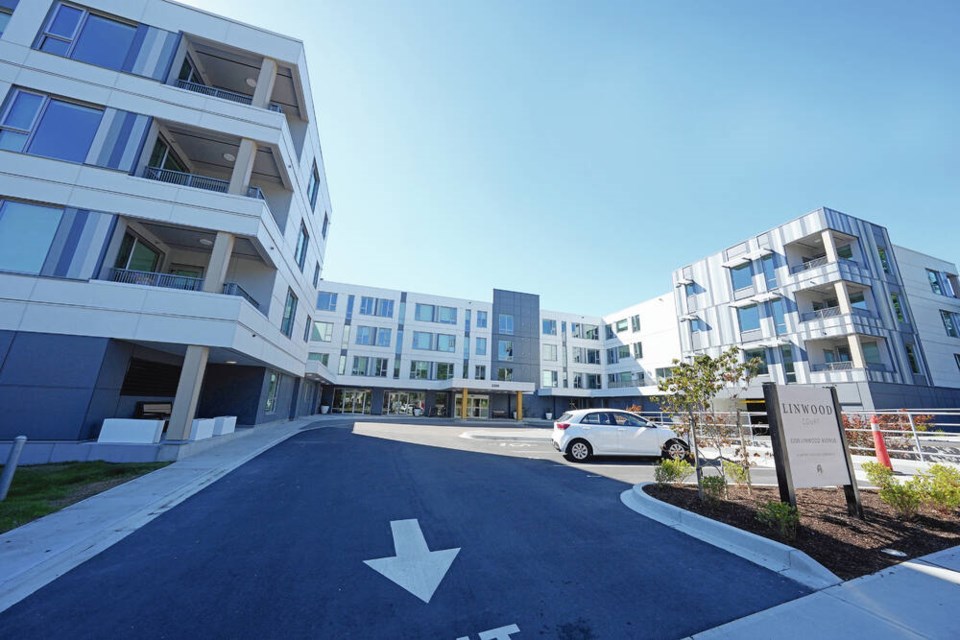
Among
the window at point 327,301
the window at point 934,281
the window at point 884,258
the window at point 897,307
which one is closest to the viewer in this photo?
the window at point 897,307

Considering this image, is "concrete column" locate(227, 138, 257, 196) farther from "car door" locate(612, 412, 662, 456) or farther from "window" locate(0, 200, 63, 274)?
"car door" locate(612, 412, 662, 456)

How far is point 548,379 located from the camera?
44.8m

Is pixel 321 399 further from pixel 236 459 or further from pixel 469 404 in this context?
pixel 236 459

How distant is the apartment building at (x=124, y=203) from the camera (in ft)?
34.0

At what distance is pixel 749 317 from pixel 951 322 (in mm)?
14114

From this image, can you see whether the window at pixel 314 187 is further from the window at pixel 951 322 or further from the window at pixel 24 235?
the window at pixel 951 322

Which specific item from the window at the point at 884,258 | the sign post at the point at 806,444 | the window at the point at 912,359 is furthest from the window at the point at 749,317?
the sign post at the point at 806,444

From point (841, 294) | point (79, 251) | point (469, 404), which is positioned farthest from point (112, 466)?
point (841, 294)

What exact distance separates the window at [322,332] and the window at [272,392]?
56.0 feet

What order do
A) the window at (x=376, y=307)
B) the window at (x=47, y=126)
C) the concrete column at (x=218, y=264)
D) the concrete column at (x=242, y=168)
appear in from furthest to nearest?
1. the window at (x=376, y=307)
2. the concrete column at (x=242, y=168)
3. the concrete column at (x=218, y=264)
4. the window at (x=47, y=126)

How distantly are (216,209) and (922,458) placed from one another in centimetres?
2502

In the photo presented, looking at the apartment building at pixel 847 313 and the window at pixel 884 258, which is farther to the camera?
the window at pixel 884 258

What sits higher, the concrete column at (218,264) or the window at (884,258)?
the window at (884,258)

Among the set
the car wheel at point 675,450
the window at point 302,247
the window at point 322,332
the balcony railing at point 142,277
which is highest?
the window at point 302,247
